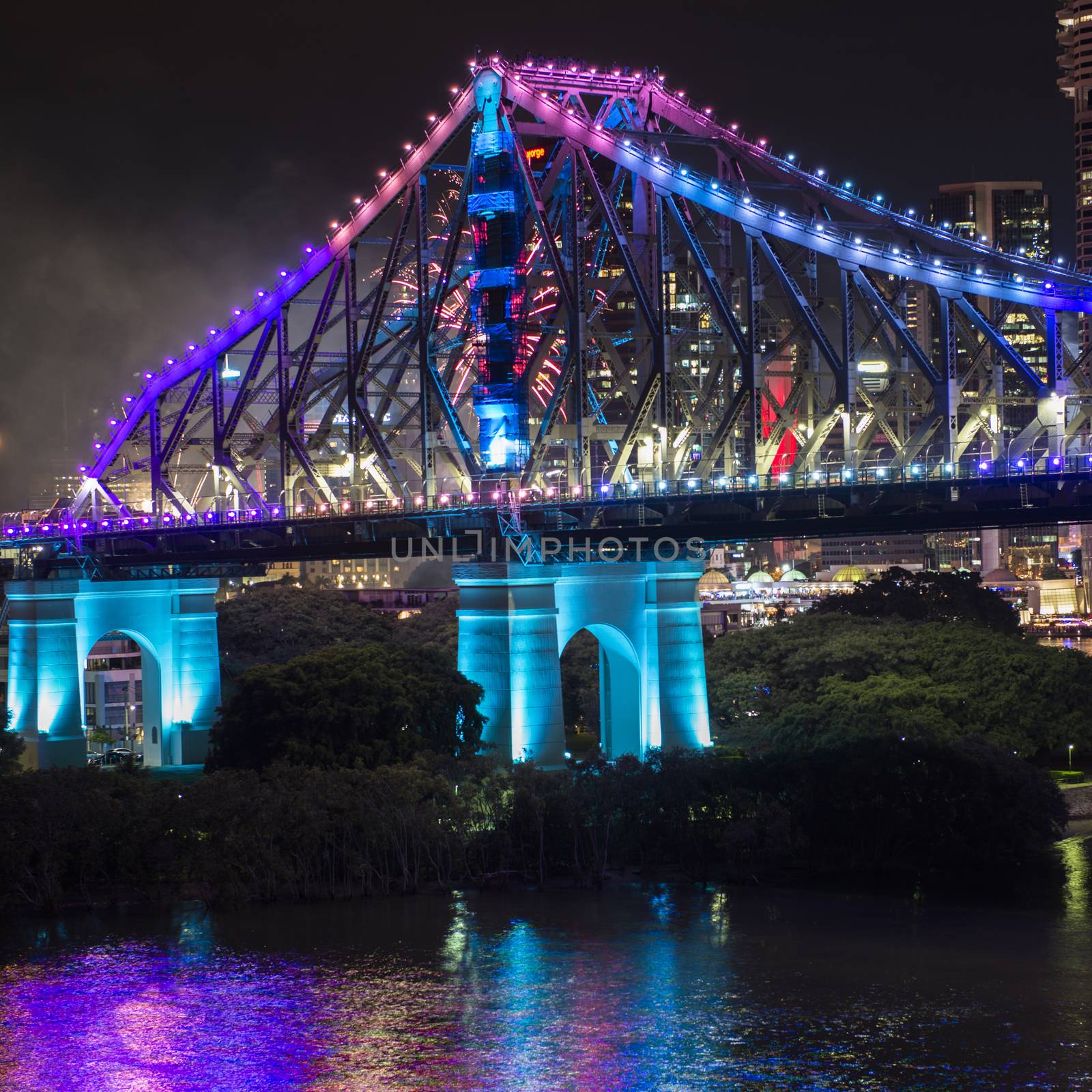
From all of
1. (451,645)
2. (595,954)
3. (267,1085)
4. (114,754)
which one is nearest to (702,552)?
(451,645)

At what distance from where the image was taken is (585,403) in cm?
6712

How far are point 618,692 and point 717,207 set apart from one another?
17191 mm

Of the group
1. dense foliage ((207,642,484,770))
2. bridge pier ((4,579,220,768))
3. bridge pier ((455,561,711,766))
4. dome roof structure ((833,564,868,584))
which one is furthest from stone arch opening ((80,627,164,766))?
dome roof structure ((833,564,868,584))

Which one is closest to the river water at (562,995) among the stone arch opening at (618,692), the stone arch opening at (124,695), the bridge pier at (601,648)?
the bridge pier at (601,648)

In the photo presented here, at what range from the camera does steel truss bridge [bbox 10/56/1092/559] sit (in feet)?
189

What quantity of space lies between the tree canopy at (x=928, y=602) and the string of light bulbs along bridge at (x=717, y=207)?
83.3ft

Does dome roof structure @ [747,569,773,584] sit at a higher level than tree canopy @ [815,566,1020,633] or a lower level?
higher

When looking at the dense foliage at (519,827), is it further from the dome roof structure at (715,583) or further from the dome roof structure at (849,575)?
the dome roof structure at (849,575)

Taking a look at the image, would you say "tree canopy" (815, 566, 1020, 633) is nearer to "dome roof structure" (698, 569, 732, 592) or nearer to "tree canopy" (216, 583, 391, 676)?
"tree canopy" (216, 583, 391, 676)

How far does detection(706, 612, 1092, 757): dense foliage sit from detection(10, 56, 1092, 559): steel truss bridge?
7.45 meters

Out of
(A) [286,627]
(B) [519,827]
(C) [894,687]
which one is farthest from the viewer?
(A) [286,627]

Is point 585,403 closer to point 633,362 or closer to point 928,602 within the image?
point 633,362

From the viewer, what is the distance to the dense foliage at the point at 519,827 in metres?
50.7

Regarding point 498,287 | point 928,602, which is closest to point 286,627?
point 928,602
